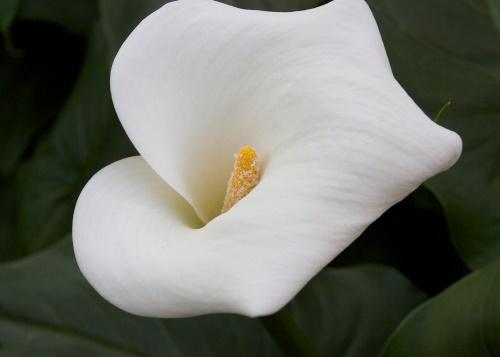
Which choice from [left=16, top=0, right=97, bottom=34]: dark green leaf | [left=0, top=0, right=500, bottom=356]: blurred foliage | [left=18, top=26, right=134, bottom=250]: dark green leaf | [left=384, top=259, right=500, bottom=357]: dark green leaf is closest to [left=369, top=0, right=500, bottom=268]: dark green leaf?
[left=0, top=0, right=500, bottom=356]: blurred foliage

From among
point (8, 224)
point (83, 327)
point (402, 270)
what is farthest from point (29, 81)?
point (402, 270)

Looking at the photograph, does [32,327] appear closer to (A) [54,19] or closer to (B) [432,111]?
(B) [432,111]

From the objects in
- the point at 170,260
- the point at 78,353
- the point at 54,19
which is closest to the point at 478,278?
the point at 170,260

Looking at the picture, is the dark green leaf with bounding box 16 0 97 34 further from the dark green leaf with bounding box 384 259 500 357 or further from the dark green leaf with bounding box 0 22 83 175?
the dark green leaf with bounding box 384 259 500 357

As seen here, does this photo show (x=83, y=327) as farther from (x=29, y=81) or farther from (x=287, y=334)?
(x=29, y=81)

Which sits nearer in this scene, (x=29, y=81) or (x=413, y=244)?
(x=413, y=244)

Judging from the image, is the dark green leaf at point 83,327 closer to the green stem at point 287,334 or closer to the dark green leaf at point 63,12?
the green stem at point 287,334

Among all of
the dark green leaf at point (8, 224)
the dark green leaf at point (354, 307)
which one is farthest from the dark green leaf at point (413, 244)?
the dark green leaf at point (8, 224)
